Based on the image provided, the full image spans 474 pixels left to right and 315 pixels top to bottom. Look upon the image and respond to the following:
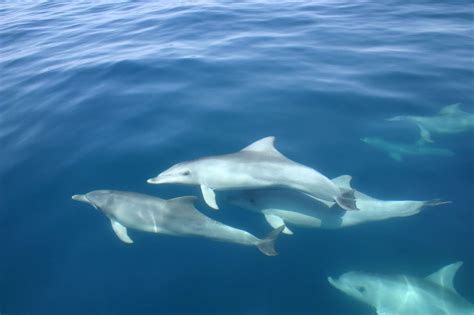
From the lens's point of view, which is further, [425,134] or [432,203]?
[425,134]

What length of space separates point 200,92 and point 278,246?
297 inches

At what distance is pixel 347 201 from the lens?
8.33m

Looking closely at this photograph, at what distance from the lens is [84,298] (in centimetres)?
753

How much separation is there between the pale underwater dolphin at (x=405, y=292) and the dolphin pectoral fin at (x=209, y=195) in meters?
3.01

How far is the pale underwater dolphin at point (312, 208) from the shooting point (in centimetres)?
868

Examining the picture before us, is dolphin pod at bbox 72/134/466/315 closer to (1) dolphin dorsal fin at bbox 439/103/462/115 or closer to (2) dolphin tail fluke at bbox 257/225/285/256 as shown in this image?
(2) dolphin tail fluke at bbox 257/225/285/256

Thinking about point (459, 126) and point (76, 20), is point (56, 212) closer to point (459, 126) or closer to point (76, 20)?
point (459, 126)

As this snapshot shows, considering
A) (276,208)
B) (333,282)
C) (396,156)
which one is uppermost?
(396,156)

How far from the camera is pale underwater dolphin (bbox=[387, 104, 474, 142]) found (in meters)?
11.6

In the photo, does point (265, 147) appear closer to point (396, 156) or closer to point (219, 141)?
point (219, 141)

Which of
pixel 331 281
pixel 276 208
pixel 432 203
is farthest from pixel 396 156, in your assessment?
pixel 331 281

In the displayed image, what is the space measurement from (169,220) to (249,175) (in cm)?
212

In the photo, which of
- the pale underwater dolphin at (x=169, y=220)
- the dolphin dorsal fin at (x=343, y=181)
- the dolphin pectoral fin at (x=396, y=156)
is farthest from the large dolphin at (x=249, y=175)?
the dolphin pectoral fin at (x=396, y=156)

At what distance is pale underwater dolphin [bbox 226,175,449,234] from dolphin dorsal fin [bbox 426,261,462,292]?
157cm
